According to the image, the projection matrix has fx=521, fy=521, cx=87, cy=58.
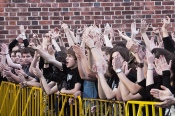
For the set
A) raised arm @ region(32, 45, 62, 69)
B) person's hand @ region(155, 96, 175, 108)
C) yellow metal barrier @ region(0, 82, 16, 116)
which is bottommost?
yellow metal barrier @ region(0, 82, 16, 116)

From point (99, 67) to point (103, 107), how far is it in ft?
1.53

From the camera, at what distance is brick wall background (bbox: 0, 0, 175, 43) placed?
33.6ft

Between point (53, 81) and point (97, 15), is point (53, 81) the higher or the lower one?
the lower one

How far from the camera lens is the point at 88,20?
10.2 m

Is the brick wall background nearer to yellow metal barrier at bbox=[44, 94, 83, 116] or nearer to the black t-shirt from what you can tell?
yellow metal barrier at bbox=[44, 94, 83, 116]

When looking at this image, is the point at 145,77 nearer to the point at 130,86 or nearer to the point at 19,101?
the point at 130,86

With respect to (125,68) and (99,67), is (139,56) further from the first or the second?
(99,67)

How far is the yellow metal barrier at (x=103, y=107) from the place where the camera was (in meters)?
5.49

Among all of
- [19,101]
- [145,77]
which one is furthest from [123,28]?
[145,77]

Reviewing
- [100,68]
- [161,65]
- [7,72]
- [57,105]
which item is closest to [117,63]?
[100,68]

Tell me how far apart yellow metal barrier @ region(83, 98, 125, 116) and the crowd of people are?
8 centimetres

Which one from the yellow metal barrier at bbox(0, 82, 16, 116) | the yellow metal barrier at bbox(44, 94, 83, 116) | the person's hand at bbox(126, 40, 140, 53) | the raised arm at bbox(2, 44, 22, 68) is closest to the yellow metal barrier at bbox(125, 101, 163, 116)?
the person's hand at bbox(126, 40, 140, 53)

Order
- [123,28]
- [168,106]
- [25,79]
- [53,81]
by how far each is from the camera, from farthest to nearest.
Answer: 1. [123,28]
2. [25,79]
3. [53,81]
4. [168,106]

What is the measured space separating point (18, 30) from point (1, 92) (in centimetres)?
127
